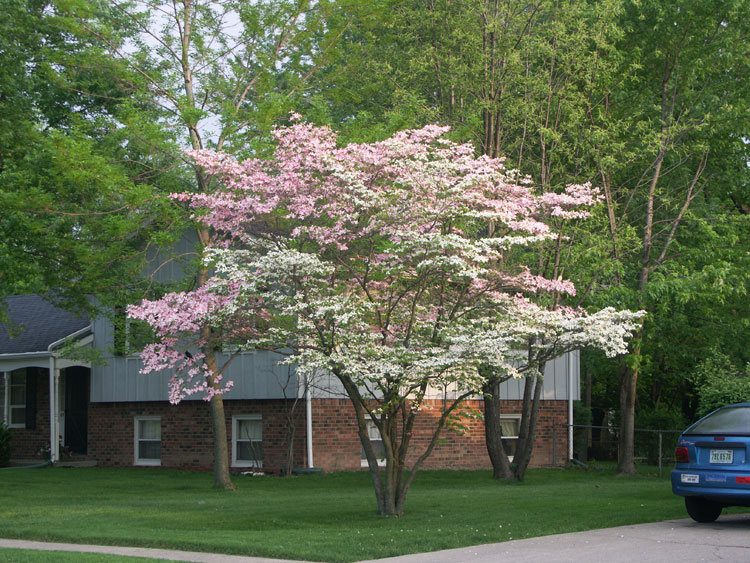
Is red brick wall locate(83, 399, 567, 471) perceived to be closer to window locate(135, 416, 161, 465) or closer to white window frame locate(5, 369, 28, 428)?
window locate(135, 416, 161, 465)

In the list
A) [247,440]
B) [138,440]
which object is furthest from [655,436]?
[138,440]

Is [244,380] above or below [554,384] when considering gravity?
above

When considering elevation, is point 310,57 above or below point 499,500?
above

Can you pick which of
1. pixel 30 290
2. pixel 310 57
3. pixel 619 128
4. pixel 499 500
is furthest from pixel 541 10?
pixel 30 290

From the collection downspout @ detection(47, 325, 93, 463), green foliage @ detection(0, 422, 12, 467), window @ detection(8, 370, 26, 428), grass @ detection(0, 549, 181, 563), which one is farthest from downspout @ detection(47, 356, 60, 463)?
grass @ detection(0, 549, 181, 563)

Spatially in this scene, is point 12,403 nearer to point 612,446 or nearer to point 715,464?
point 612,446

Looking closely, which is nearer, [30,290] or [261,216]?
[261,216]

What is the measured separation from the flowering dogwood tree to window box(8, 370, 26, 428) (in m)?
16.0

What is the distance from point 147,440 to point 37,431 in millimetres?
3803

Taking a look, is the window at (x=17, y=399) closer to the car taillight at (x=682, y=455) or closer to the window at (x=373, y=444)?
the window at (x=373, y=444)

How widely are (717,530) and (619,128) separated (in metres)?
10.8

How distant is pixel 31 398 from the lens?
2744cm

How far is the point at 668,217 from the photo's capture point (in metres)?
23.0

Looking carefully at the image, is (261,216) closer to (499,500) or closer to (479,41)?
(499,500)
